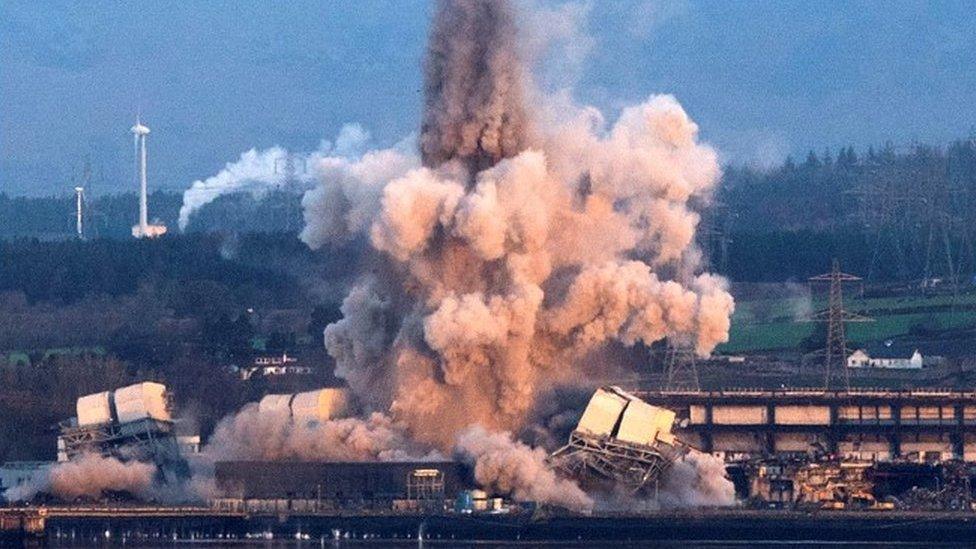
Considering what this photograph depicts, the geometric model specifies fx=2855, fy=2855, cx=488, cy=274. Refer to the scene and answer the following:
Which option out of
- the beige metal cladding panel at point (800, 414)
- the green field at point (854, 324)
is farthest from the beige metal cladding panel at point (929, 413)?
the green field at point (854, 324)

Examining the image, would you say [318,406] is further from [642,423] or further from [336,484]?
[642,423]

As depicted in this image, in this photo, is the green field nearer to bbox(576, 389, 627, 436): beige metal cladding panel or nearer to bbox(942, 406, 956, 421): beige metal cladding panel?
bbox(942, 406, 956, 421): beige metal cladding panel

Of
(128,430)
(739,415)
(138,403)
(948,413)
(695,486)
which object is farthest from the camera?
(739,415)

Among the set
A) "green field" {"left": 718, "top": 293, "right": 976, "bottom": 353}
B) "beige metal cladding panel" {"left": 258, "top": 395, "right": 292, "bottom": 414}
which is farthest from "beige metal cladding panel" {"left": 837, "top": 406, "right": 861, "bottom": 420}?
"green field" {"left": 718, "top": 293, "right": 976, "bottom": 353}

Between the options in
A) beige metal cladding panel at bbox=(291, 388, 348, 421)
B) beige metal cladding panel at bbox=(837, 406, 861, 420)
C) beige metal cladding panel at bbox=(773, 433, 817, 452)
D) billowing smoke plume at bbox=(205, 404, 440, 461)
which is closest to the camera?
billowing smoke plume at bbox=(205, 404, 440, 461)

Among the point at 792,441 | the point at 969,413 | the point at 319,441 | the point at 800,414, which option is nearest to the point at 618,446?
the point at 319,441

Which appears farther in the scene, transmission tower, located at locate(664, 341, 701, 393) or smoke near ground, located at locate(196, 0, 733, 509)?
transmission tower, located at locate(664, 341, 701, 393)

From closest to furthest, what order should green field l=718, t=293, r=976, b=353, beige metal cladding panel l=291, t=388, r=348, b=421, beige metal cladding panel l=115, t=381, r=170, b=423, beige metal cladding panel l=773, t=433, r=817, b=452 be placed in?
beige metal cladding panel l=291, t=388, r=348, b=421, beige metal cladding panel l=115, t=381, r=170, b=423, beige metal cladding panel l=773, t=433, r=817, b=452, green field l=718, t=293, r=976, b=353

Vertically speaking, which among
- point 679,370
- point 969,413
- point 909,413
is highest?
point 679,370
